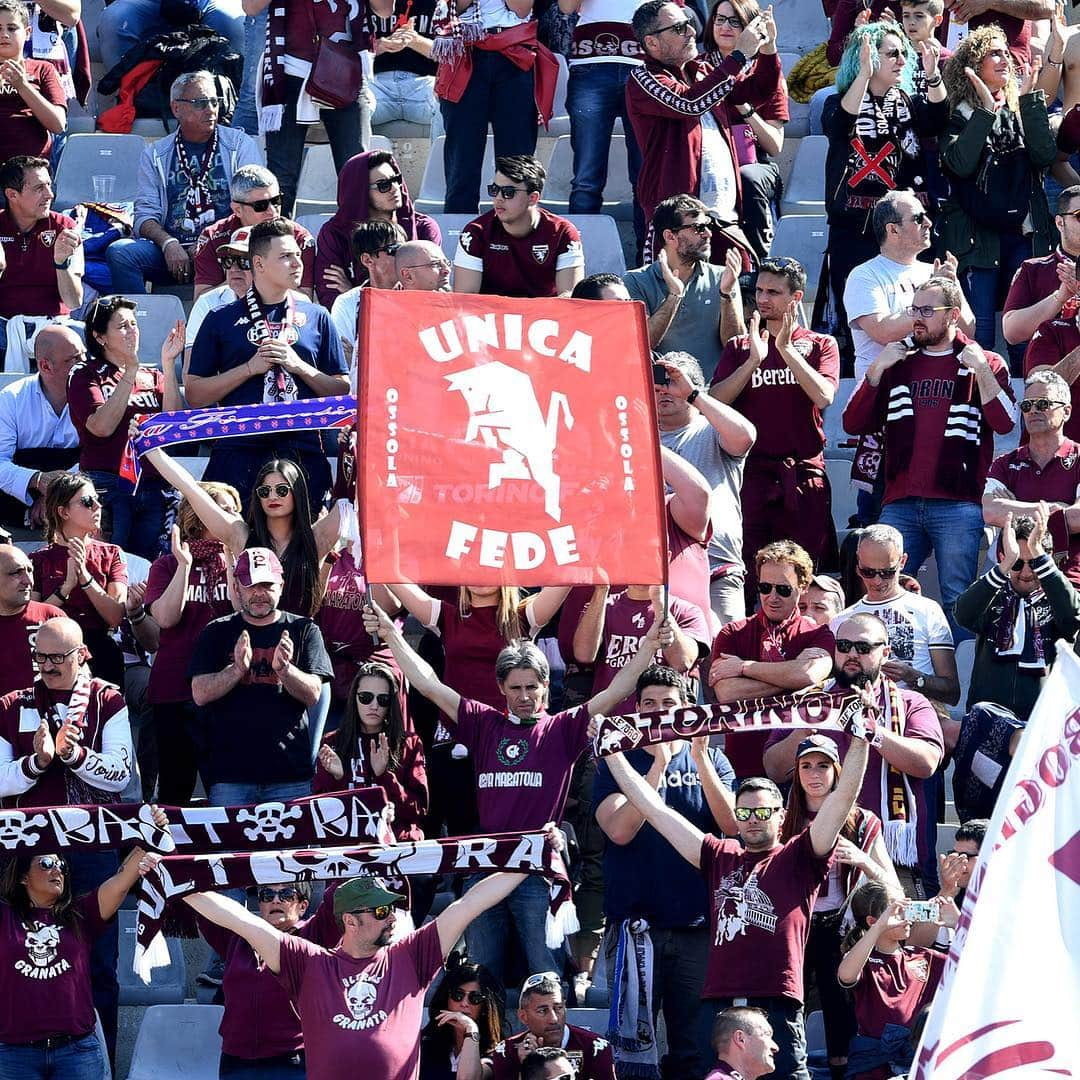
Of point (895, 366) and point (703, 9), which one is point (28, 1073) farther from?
point (703, 9)

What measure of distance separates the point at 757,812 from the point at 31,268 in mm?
5472

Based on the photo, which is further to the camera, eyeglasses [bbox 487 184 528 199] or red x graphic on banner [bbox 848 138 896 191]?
red x graphic on banner [bbox 848 138 896 191]

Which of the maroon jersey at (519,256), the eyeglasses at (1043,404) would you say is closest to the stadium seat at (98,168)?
the maroon jersey at (519,256)

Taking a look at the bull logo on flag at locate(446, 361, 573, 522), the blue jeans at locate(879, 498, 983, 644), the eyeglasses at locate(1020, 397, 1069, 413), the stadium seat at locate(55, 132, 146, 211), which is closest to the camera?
the bull logo on flag at locate(446, 361, 573, 522)

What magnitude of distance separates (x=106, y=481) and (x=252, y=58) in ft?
12.5

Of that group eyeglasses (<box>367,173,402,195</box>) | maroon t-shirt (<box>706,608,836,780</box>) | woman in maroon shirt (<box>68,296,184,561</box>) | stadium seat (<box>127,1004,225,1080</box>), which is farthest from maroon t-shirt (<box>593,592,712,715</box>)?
eyeglasses (<box>367,173,402,195</box>)

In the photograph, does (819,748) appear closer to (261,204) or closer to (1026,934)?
(1026,934)

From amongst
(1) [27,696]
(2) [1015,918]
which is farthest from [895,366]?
(2) [1015,918]

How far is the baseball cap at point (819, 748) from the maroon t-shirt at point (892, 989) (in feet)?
2.26

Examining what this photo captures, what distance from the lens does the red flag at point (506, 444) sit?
8.56m

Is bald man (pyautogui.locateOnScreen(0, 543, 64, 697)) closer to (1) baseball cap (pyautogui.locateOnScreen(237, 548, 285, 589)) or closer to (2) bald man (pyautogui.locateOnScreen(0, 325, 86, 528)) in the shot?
(1) baseball cap (pyautogui.locateOnScreen(237, 548, 285, 589))

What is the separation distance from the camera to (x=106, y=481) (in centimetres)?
1166

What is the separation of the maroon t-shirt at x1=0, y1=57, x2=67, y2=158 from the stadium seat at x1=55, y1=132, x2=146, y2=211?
935 millimetres

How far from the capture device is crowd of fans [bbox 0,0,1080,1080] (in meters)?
9.27
